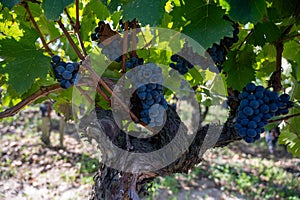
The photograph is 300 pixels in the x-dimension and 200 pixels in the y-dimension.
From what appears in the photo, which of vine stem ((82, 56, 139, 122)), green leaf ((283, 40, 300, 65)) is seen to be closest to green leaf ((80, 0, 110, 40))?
vine stem ((82, 56, 139, 122))

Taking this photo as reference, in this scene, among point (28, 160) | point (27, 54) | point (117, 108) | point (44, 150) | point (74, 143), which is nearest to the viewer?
point (27, 54)

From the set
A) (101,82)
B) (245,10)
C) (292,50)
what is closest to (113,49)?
(101,82)

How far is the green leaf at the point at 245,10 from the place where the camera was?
33.0 inches

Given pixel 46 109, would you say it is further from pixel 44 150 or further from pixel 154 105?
pixel 154 105

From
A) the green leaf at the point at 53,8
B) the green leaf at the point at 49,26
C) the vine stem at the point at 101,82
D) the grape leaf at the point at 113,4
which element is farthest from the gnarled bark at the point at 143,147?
the green leaf at the point at 53,8

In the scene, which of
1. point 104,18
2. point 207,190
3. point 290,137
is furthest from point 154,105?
point 207,190

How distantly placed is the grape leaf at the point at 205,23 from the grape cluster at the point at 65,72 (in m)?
0.44

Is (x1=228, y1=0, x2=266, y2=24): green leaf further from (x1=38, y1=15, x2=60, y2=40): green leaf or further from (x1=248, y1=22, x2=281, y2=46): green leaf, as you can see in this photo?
(x1=38, y1=15, x2=60, y2=40): green leaf

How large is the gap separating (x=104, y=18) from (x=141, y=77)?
14.5 inches

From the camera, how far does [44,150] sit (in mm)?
5898

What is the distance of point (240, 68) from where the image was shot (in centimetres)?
147

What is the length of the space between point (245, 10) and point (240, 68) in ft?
2.12

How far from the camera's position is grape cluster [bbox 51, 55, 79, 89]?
1.21 meters

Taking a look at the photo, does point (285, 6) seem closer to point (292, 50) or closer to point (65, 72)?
point (292, 50)
